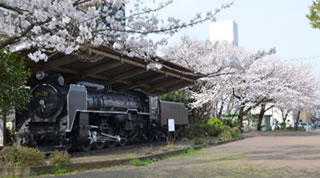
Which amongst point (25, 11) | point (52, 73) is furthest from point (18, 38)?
point (52, 73)

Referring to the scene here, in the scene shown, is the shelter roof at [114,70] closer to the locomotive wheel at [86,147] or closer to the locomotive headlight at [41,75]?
the locomotive headlight at [41,75]

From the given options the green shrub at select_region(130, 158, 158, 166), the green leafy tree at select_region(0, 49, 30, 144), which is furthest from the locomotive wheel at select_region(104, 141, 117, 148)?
the green leafy tree at select_region(0, 49, 30, 144)

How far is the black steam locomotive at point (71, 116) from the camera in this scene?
15.4m

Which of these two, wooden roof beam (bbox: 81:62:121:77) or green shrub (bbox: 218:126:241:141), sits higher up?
wooden roof beam (bbox: 81:62:121:77)

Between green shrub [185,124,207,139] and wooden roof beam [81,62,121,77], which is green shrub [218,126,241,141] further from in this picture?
wooden roof beam [81,62,121,77]

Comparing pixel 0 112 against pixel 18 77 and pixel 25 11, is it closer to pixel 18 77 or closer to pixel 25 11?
pixel 18 77

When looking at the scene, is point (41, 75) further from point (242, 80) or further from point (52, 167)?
point (242, 80)

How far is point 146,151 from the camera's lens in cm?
1520

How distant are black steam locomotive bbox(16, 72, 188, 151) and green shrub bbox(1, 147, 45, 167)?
468 centimetres

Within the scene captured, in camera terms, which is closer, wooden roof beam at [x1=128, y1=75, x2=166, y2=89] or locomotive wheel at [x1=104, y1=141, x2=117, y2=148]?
locomotive wheel at [x1=104, y1=141, x2=117, y2=148]

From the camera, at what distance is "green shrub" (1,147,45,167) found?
10.3 meters

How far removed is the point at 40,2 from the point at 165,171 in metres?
5.73

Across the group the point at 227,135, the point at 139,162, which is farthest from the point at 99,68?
the point at 227,135

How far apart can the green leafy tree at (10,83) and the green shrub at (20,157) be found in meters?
1.50
